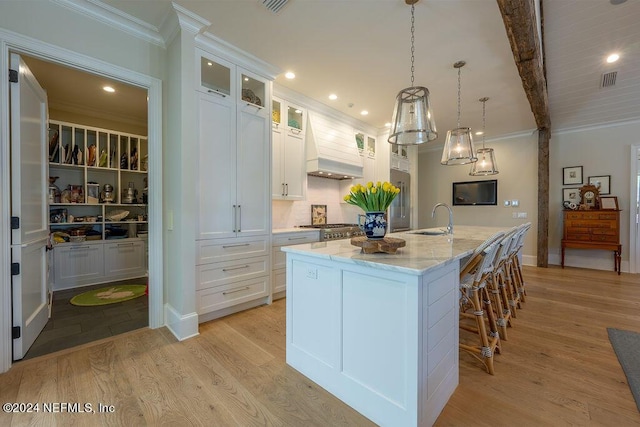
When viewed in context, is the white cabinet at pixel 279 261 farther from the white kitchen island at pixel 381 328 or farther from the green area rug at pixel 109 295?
the green area rug at pixel 109 295

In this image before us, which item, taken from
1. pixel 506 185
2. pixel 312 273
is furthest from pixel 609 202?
pixel 312 273

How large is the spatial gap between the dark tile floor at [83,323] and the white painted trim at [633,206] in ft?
24.9

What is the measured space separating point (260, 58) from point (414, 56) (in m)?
1.70

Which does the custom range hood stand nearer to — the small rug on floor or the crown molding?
the crown molding

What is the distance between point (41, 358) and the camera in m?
2.04

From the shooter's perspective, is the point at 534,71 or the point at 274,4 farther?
the point at 534,71

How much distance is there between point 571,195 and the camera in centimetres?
527

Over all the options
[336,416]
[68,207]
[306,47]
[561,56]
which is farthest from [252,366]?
[561,56]

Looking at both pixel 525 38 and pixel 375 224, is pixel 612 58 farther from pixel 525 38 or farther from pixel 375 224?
pixel 375 224

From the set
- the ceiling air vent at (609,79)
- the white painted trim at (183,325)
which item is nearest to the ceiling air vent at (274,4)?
the white painted trim at (183,325)

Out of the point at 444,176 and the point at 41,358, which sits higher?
the point at 444,176

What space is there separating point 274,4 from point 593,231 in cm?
624

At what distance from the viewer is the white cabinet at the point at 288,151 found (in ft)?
12.1

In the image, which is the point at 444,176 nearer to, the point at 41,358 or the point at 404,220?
the point at 404,220
